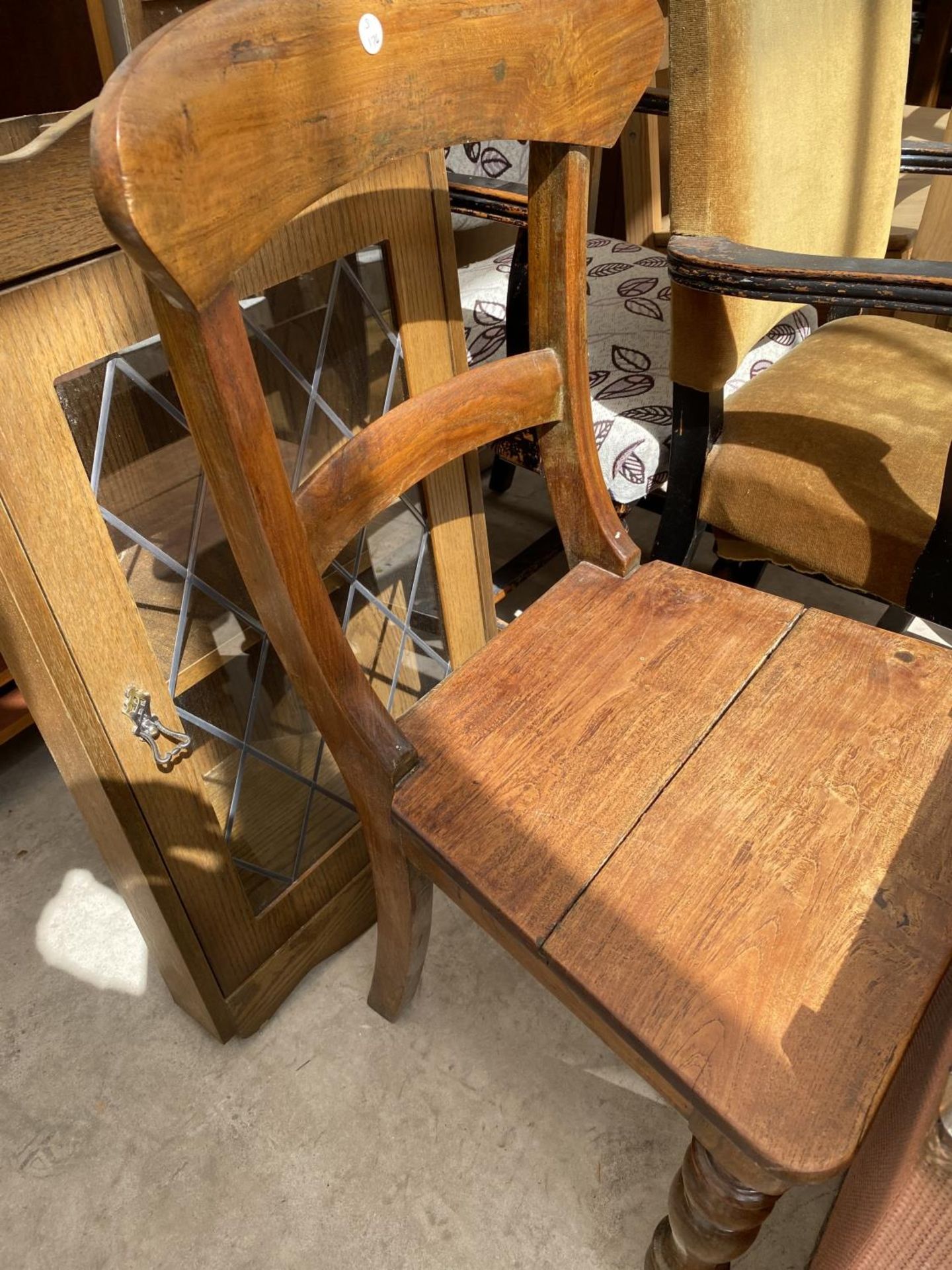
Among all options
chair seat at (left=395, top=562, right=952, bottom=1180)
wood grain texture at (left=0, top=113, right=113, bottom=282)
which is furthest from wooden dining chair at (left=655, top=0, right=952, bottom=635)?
wood grain texture at (left=0, top=113, right=113, bottom=282)

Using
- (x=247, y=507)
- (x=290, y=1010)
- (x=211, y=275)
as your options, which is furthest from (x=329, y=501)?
(x=290, y=1010)

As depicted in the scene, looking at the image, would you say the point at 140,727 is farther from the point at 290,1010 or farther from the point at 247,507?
the point at 290,1010

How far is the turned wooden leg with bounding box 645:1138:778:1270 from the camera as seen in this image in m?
0.63

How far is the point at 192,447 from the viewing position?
0.81 meters

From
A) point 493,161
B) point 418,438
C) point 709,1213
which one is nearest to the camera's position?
point 709,1213

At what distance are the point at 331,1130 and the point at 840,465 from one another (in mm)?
1050

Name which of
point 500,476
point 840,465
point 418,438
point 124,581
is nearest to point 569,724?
point 418,438

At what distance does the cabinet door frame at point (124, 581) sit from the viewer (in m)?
0.64

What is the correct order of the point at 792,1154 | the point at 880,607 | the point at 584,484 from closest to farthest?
1. the point at 792,1154
2. the point at 584,484
3. the point at 880,607

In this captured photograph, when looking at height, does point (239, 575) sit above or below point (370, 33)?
below

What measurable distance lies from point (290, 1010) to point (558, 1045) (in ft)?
1.21

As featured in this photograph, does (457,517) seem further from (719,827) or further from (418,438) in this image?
(719,827)

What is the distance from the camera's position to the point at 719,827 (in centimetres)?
72

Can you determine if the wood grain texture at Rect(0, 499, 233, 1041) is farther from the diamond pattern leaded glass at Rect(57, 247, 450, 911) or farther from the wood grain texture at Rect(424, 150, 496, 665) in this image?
the wood grain texture at Rect(424, 150, 496, 665)
